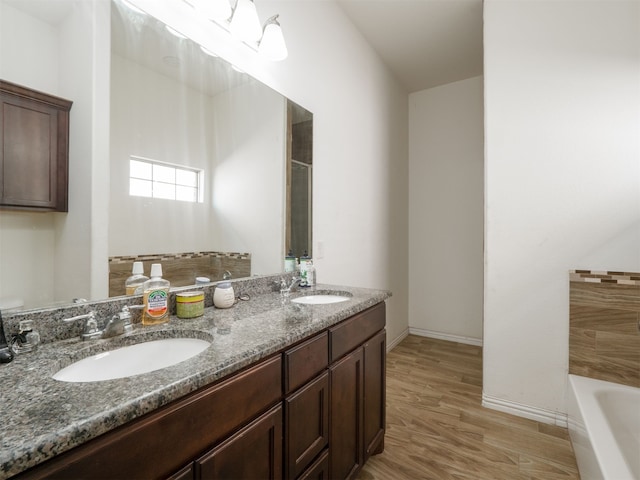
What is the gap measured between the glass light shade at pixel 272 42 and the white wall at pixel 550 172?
1.54 metres

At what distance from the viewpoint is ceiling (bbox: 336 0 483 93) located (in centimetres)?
235

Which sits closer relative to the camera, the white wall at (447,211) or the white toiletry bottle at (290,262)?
the white toiletry bottle at (290,262)

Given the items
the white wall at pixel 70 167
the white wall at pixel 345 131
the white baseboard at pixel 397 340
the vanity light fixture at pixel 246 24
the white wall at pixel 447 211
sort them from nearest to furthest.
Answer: the white wall at pixel 70 167
the vanity light fixture at pixel 246 24
the white wall at pixel 345 131
the white baseboard at pixel 397 340
the white wall at pixel 447 211

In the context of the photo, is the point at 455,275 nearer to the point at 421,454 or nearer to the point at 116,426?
the point at 421,454

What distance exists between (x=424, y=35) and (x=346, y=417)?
301 cm

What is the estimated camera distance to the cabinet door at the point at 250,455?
712mm

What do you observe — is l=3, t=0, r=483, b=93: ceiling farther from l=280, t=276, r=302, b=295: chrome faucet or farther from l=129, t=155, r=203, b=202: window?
l=280, t=276, r=302, b=295: chrome faucet

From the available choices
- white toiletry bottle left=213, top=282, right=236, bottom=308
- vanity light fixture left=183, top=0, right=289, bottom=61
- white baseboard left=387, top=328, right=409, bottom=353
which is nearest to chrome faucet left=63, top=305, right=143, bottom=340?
white toiletry bottle left=213, top=282, right=236, bottom=308

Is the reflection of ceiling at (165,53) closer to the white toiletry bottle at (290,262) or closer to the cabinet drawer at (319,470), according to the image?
the white toiletry bottle at (290,262)

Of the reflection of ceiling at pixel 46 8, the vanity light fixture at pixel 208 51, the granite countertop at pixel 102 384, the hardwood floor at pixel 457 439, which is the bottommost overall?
the hardwood floor at pixel 457 439

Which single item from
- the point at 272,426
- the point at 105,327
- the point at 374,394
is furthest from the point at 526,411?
the point at 105,327

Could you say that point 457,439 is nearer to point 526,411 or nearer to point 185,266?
point 526,411

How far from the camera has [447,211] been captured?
11.4 feet

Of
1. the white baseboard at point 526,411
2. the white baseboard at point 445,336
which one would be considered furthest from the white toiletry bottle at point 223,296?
the white baseboard at point 445,336
